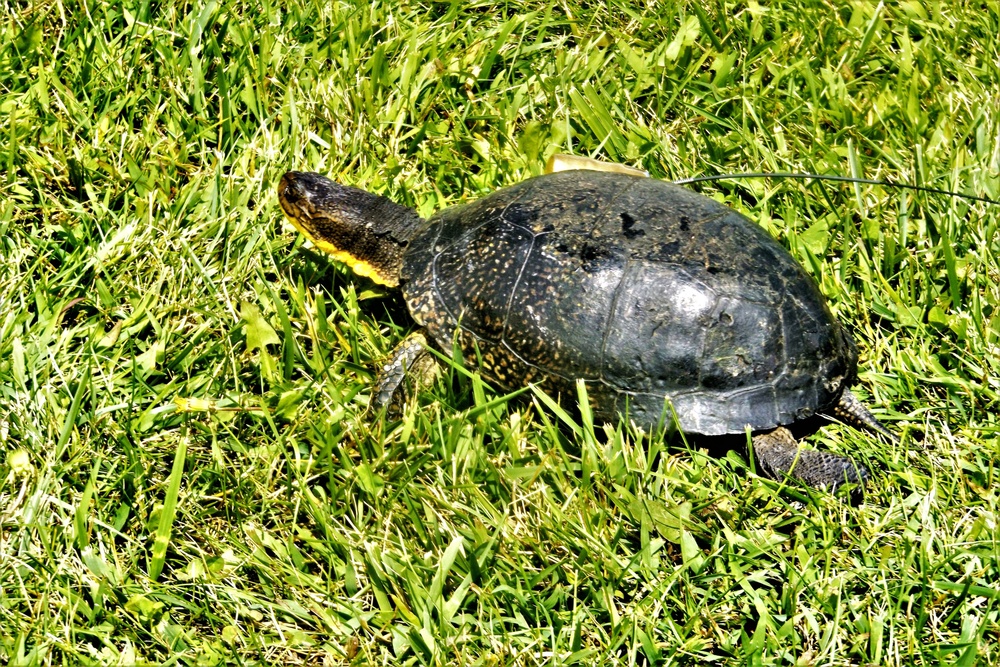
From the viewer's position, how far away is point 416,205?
417 centimetres

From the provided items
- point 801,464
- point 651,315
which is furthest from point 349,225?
point 801,464

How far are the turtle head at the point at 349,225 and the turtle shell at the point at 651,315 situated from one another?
0.43 meters

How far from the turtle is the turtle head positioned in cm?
31

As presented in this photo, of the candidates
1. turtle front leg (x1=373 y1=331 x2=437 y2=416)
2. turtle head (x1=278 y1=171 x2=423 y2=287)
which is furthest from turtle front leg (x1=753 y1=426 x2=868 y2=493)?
turtle head (x1=278 y1=171 x2=423 y2=287)

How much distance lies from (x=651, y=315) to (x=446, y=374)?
78 cm

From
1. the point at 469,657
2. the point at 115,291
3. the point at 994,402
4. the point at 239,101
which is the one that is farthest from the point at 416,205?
the point at 994,402

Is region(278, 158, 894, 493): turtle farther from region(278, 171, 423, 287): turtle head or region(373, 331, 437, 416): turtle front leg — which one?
region(278, 171, 423, 287): turtle head

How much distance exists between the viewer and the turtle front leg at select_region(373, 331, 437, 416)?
344 cm

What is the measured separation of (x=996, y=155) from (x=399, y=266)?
251 centimetres

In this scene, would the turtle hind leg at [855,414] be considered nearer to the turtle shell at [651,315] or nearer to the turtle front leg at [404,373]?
the turtle shell at [651,315]

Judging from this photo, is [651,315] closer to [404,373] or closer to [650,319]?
[650,319]

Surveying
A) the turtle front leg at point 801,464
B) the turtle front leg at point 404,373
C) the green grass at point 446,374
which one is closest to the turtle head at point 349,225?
the green grass at point 446,374

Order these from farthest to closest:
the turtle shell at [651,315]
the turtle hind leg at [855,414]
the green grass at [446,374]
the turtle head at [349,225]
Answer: the turtle head at [349,225], the turtle hind leg at [855,414], the turtle shell at [651,315], the green grass at [446,374]

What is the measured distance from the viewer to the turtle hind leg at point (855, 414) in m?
3.41
